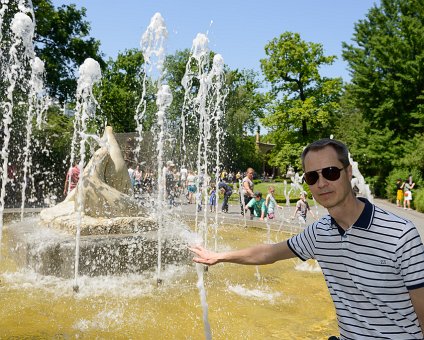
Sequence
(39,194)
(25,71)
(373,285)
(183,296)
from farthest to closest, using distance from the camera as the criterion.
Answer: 1. (25,71)
2. (39,194)
3. (183,296)
4. (373,285)

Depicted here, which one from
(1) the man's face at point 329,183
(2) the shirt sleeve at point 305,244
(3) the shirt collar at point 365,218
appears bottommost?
(2) the shirt sleeve at point 305,244

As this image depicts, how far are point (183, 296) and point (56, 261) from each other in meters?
1.91

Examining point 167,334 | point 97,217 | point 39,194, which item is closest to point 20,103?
point 39,194

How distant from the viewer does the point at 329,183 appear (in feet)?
5.54

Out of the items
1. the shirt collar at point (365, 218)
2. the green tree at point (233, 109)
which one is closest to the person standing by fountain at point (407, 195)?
the shirt collar at point (365, 218)

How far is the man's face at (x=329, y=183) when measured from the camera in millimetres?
1681

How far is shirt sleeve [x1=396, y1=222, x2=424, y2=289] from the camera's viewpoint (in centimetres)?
146

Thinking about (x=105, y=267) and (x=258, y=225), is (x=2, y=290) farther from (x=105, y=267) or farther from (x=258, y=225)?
(x=258, y=225)

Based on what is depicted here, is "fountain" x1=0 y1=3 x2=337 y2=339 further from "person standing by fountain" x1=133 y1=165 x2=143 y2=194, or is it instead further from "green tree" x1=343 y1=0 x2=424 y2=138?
"green tree" x1=343 y1=0 x2=424 y2=138

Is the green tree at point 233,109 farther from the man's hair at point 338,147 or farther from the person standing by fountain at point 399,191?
the man's hair at point 338,147

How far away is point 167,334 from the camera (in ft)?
13.4

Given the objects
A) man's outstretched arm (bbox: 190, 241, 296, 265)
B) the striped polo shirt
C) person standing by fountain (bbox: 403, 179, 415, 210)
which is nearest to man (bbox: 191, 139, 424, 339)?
the striped polo shirt

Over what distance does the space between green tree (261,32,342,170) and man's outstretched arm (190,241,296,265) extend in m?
35.2

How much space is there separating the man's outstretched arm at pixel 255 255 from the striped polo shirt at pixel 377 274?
37cm
